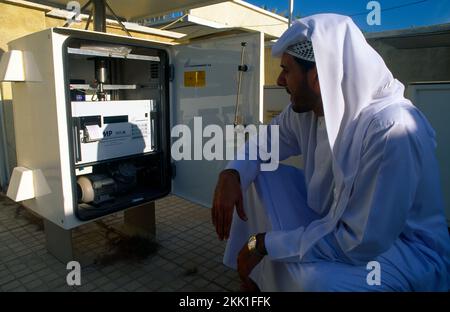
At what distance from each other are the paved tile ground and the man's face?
1263 millimetres

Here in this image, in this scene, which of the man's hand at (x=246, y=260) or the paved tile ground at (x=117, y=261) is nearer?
the man's hand at (x=246, y=260)

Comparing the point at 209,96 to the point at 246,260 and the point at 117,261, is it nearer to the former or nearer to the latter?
the point at 246,260

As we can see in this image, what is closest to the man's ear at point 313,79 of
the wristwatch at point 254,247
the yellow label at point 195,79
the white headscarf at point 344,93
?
the white headscarf at point 344,93

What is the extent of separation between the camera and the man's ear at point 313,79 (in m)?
1.52

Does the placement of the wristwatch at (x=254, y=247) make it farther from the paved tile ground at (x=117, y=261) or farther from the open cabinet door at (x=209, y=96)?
the open cabinet door at (x=209, y=96)

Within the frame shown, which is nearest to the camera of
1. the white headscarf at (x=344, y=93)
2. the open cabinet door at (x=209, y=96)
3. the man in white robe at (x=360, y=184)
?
the man in white robe at (x=360, y=184)

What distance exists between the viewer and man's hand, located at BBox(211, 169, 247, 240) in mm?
1754

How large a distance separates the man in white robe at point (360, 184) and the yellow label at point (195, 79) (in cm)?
92

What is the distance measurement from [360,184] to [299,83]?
548mm

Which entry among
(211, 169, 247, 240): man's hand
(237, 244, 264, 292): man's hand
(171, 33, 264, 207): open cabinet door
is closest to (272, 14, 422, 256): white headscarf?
(237, 244, 264, 292): man's hand

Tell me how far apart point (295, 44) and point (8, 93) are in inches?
137

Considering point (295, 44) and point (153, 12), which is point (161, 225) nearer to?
point (153, 12)

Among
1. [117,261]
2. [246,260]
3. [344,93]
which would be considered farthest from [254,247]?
[117,261]

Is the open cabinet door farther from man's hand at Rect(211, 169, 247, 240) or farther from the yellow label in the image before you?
man's hand at Rect(211, 169, 247, 240)
